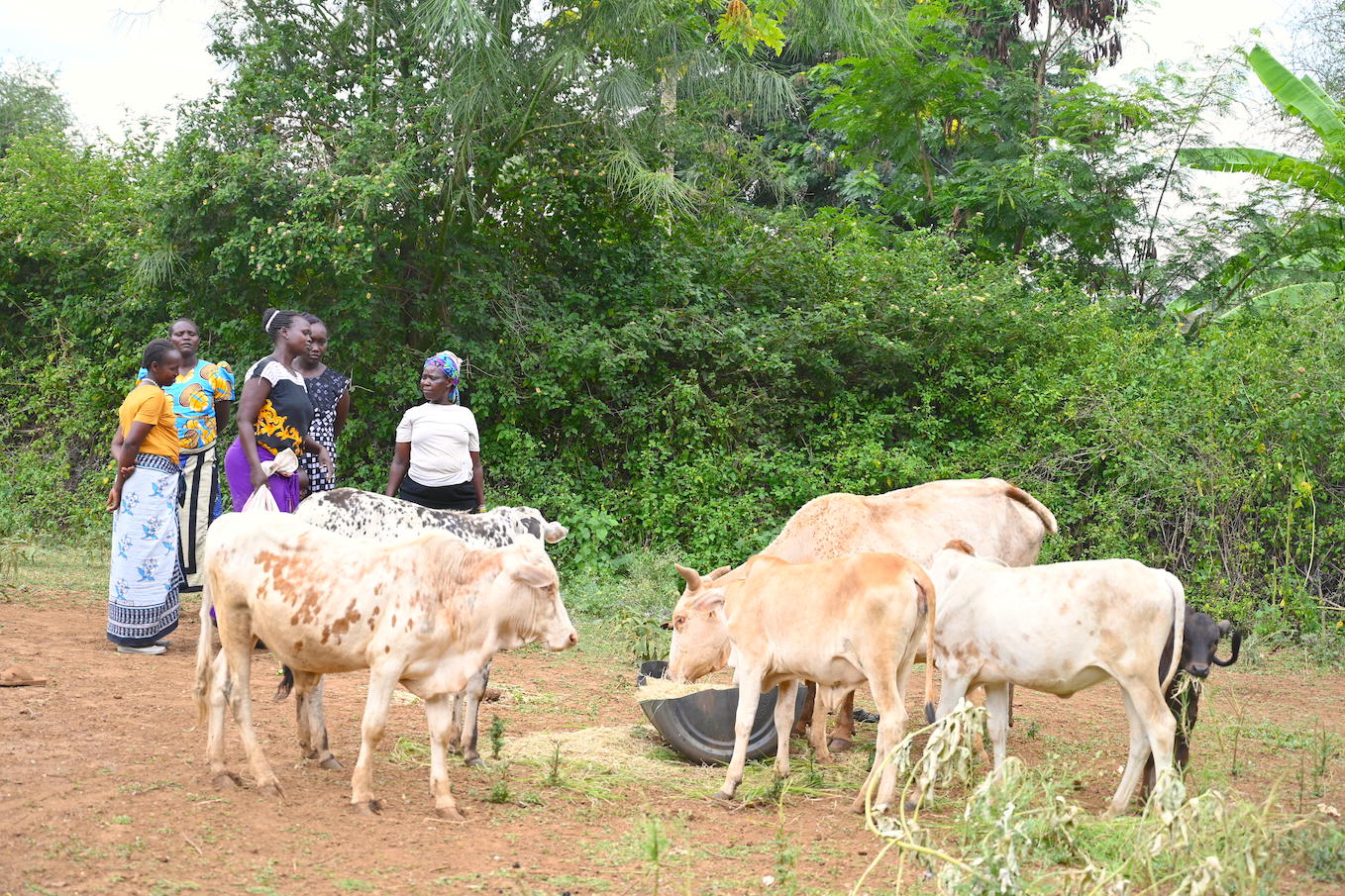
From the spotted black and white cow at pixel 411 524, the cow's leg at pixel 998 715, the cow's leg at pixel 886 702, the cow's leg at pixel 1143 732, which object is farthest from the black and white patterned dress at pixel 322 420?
the cow's leg at pixel 1143 732

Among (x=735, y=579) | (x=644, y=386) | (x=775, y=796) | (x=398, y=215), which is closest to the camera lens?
(x=775, y=796)

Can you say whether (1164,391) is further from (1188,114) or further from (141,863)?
(141,863)

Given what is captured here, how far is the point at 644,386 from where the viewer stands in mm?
12203

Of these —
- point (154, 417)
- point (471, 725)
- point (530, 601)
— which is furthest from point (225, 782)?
point (154, 417)

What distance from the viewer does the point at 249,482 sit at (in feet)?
23.0

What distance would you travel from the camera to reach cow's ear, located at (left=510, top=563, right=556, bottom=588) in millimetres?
4801

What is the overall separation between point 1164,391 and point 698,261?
15.8 ft

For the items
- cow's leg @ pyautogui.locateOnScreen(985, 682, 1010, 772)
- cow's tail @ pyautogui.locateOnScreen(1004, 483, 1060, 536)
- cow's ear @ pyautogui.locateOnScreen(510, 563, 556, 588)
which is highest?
cow's tail @ pyautogui.locateOnScreen(1004, 483, 1060, 536)

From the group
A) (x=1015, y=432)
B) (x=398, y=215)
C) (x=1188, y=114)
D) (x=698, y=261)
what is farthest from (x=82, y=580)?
(x=1188, y=114)

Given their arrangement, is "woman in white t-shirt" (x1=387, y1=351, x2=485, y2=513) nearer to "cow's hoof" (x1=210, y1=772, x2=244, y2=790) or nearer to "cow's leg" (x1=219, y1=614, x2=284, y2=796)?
"cow's leg" (x1=219, y1=614, x2=284, y2=796)

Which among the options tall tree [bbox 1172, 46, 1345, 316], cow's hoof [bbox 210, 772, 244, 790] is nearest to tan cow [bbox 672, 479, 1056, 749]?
cow's hoof [bbox 210, 772, 244, 790]

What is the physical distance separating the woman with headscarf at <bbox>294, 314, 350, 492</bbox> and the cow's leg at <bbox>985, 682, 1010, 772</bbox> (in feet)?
12.7

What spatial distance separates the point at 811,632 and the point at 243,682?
235cm

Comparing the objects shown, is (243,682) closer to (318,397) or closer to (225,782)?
(225,782)
